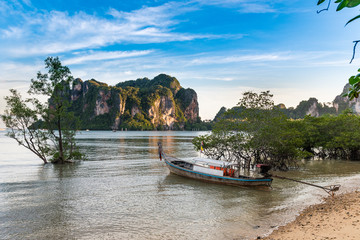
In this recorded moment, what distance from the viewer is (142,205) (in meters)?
15.3

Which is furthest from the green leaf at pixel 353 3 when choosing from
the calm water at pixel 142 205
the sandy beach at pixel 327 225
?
the calm water at pixel 142 205

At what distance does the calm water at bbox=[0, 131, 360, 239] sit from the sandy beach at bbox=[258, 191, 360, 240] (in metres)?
1.25

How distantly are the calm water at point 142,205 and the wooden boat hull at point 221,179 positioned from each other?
467 mm

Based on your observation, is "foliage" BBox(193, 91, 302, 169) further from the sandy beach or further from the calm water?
the sandy beach

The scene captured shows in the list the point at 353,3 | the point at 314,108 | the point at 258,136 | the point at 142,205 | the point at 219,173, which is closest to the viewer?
the point at 353,3

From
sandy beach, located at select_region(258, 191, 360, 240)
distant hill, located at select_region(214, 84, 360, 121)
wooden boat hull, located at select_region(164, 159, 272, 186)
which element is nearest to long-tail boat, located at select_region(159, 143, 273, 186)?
wooden boat hull, located at select_region(164, 159, 272, 186)

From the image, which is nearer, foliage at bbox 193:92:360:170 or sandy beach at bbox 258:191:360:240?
sandy beach at bbox 258:191:360:240

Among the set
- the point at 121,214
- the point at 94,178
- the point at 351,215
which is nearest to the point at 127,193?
the point at 121,214

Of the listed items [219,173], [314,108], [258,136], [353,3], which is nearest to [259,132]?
[258,136]

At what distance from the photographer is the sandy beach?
8.69 m

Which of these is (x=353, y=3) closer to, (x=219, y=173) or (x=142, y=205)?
(x=142, y=205)

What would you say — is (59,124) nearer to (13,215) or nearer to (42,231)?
(13,215)

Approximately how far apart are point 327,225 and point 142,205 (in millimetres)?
9737

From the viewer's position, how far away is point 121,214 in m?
13.7
